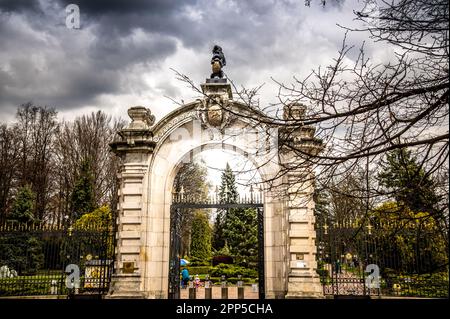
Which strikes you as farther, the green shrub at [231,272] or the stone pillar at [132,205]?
the green shrub at [231,272]

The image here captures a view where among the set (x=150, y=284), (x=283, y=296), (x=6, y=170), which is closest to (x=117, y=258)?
(x=150, y=284)

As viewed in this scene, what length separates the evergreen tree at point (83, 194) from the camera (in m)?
30.4

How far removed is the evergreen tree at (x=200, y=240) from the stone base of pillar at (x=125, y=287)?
26.4 metres

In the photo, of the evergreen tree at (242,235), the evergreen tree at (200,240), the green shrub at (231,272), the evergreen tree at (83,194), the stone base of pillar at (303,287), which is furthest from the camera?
the evergreen tree at (200,240)

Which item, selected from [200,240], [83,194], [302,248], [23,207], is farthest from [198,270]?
[302,248]

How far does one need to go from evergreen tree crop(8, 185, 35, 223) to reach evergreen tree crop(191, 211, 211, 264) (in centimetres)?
1544

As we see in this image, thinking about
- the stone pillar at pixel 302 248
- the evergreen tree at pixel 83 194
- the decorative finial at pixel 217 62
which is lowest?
the stone pillar at pixel 302 248

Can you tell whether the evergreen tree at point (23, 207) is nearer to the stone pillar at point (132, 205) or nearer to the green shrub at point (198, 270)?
the green shrub at point (198, 270)

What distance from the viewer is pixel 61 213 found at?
108 feet

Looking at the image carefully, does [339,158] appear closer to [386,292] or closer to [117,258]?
[117,258]

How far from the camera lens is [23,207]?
88.7ft

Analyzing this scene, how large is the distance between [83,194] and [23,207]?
451 centimetres

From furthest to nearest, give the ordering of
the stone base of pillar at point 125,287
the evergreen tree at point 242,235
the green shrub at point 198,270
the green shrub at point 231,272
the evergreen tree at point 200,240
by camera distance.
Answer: the evergreen tree at point 200,240
the evergreen tree at point 242,235
the green shrub at point 198,270
the green shrub at point 231,272
the stone base of pillar at point 125,287

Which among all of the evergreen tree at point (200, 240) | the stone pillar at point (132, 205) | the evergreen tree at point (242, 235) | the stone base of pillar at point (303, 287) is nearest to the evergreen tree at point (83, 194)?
the evergreen tree at point (200, 240)
